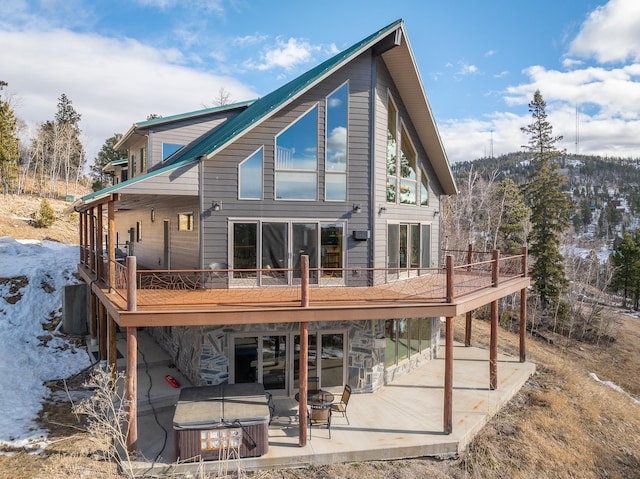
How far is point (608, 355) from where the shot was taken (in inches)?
1110

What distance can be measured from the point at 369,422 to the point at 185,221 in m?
7.84

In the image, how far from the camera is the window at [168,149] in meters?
14.9

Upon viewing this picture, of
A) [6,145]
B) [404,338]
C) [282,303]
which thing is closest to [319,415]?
[282,303]

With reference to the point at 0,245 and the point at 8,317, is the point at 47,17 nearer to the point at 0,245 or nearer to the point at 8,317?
the point at 8,317

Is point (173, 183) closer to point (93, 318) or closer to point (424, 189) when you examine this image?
point (424, 189)

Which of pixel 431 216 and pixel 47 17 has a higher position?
pixel 47 17

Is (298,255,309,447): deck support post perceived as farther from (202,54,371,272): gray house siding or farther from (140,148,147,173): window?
(140,148,147,173): window

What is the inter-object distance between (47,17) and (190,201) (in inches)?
413

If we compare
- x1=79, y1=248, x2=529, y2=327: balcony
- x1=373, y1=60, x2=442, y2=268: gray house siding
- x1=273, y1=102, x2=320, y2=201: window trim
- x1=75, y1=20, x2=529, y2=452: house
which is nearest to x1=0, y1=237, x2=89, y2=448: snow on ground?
x1=75, y1=20, x2=529, y2=452: house

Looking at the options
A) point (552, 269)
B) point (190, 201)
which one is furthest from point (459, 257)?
point (190, 201)

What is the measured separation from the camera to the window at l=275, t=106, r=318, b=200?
1164 centimetres

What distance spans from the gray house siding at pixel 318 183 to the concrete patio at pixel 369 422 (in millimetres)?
3957

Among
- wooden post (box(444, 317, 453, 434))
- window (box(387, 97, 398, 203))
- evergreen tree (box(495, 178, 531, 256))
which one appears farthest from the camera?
evergreen tree (box(495, 178, 531, 256))

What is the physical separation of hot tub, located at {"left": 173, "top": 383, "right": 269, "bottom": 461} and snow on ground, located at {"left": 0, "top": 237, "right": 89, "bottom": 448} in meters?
3.65
